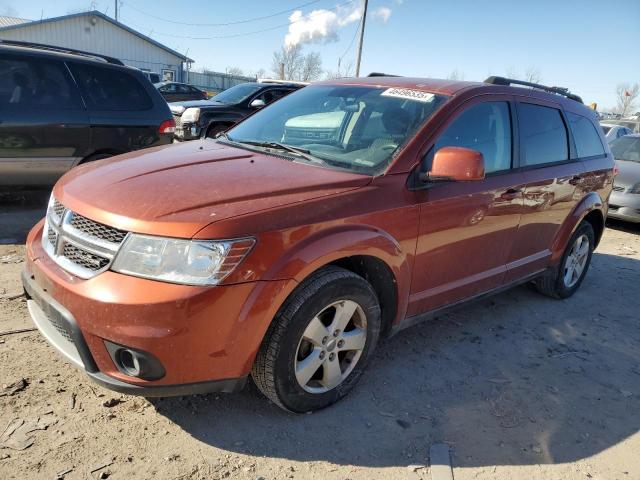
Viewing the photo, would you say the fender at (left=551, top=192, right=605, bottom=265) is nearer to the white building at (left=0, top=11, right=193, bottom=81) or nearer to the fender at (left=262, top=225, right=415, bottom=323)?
the fender at (left=262, top=225, right=415, bottom=323)

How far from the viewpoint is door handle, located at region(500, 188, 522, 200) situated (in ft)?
11.5

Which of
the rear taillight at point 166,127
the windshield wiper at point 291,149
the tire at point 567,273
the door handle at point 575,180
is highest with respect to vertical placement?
the windshield wiper at point 291,149

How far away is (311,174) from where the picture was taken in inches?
107

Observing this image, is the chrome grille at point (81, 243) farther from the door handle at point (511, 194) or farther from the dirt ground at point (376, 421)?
the door handle at point (511, 194)

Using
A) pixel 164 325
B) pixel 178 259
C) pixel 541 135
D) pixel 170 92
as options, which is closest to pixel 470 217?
pixel 541 135

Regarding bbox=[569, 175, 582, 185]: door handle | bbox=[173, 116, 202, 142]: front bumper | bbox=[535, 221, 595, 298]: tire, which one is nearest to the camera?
bbox=[569, 175, 582, 185]: door handle

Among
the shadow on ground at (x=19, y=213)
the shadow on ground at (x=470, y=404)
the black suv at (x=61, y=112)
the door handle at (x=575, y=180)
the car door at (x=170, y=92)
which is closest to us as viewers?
the shadow on ground at (x=470, y=404)

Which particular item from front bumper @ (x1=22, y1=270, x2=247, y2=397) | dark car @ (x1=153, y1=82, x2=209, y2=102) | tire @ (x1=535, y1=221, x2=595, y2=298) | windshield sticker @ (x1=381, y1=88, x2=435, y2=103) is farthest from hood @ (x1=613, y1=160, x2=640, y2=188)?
dark car @ (x1=153, y1=82, x2=209, y2=102)

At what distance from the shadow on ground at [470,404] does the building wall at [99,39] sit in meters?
33.5

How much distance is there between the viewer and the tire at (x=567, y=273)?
458cm

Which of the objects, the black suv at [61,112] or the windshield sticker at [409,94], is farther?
the black suv at [61,112]

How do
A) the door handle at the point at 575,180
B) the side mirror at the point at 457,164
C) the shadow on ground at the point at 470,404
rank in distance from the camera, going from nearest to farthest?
1. the shadow on ground at the point at 470,404
2. the side mirror at the point at 457,164
3. the door handle at the point at 575,180

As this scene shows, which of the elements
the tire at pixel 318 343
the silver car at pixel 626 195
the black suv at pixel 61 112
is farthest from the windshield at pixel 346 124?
the silver car at pixel 626 195

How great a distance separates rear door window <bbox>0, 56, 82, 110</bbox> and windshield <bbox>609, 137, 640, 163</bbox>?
9296mm
